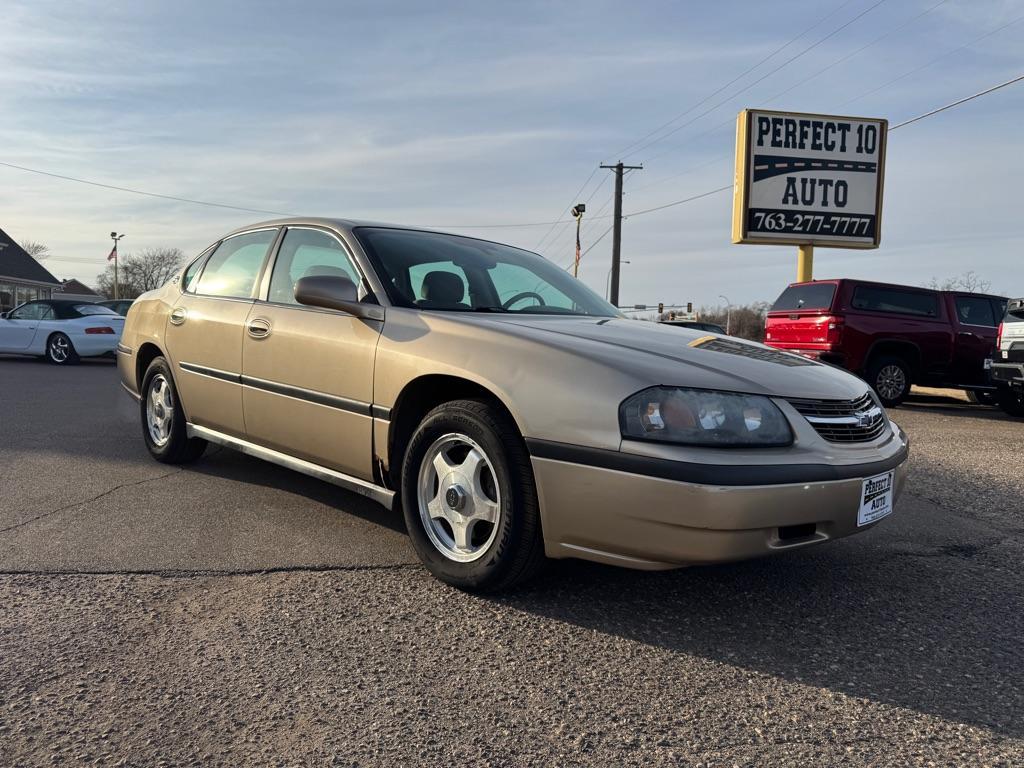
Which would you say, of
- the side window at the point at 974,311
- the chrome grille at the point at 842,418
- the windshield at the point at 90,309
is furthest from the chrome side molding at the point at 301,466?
the windshield at the point at 90,309

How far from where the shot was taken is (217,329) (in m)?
4.46

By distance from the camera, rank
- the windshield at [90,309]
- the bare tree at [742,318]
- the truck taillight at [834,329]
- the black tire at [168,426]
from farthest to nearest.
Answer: the bare tree at [742,318]
the windshield at [90,309]
the truck taillight at [834,329]
the black tire at [168,426]

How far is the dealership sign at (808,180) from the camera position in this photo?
1684 centimetres

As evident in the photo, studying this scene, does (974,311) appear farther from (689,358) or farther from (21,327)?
(21,327)

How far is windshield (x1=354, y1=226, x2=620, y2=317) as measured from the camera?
12.0ft

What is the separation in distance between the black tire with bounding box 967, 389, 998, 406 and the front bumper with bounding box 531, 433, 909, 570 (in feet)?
36.7

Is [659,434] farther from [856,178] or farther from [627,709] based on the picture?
[856,178]

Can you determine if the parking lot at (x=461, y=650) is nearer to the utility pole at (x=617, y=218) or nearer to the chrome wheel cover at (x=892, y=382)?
the chrome wheel cover at (x=892, y=382)

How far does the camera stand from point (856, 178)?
17.2 metres

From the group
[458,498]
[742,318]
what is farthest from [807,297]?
[742,318]

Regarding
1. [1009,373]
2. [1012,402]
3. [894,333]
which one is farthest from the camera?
[894,333]

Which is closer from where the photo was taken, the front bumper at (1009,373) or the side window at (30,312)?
the front bumper at (1009,373)

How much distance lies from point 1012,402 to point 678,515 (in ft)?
33.3

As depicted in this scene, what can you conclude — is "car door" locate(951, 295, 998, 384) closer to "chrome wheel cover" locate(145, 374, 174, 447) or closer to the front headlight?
the front headlight
